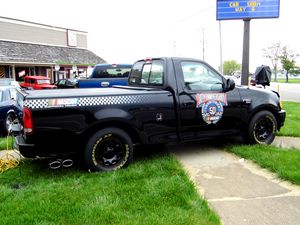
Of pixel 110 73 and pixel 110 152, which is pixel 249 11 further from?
pixel 110 152

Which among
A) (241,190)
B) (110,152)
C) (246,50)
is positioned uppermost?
(246,50)

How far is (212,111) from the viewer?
6.05 m

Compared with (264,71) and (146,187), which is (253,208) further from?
(264,71)

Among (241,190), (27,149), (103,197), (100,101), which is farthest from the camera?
(100,101)

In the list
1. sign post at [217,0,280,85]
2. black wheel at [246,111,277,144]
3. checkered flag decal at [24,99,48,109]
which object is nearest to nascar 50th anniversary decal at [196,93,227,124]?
black wheel at [246,111,277,144]

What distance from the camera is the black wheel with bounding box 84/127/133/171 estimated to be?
16.6 feet

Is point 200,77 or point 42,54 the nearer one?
point 200,77

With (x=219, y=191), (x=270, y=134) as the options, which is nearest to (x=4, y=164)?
(x=219, y=191)

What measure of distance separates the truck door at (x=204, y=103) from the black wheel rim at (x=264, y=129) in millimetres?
570

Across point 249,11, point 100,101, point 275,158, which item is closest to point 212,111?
point 275,158

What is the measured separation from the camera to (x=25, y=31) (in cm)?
4097

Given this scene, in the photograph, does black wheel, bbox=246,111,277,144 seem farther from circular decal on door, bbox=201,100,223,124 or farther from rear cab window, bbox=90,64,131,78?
rear cab window, bbox=90,64,131,78

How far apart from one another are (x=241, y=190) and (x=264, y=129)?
2608 millimetres

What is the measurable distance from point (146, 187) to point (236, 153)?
2474 mm
